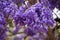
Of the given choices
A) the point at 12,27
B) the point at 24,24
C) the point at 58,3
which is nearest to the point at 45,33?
the point at 24,24

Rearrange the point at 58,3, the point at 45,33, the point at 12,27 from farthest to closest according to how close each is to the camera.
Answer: the point at 58,3, the point at 12,27, the point at 45,33

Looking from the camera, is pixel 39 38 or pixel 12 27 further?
pixel 12 27

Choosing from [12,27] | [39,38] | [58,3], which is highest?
[58,3]

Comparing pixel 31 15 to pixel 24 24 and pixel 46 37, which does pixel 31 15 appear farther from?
pixel 46 37

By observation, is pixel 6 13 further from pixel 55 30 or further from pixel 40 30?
pixel 55 30

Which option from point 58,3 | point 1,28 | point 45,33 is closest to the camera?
point 1,28

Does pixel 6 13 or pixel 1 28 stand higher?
pixel 6 13

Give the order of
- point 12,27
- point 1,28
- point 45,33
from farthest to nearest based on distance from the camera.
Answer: point 12,27 < point 45,33 < point 1,28

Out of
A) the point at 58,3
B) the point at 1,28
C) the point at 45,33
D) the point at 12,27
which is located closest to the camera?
the point at 1,28

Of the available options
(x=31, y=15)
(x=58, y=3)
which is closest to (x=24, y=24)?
(x=31, y=15)
